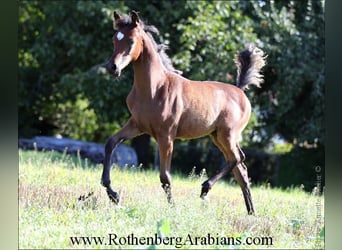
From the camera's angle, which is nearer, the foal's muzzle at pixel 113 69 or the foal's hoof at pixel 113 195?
the foal's muzzle at pixel 113 69

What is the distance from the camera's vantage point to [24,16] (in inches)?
490

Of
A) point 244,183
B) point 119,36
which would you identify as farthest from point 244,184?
point 119,36

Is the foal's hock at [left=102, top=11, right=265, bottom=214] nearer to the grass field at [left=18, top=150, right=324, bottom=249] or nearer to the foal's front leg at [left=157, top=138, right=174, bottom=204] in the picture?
the foal's front leg at [left=157, top=138, right=174, bottom=204]

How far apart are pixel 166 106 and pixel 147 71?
0.31 metres

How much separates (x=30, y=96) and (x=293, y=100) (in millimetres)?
4993

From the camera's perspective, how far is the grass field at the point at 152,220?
3.91 m

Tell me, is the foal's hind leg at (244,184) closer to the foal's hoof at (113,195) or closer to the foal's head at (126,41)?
the foal's hoof at (113,195)

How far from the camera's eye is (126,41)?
4.57 meters

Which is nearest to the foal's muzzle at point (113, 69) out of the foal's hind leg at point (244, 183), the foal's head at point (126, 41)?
the foal's head at point (126, 41)

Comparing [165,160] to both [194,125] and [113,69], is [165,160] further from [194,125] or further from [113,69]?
[113,69]

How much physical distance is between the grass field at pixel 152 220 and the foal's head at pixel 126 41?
1.07 m
